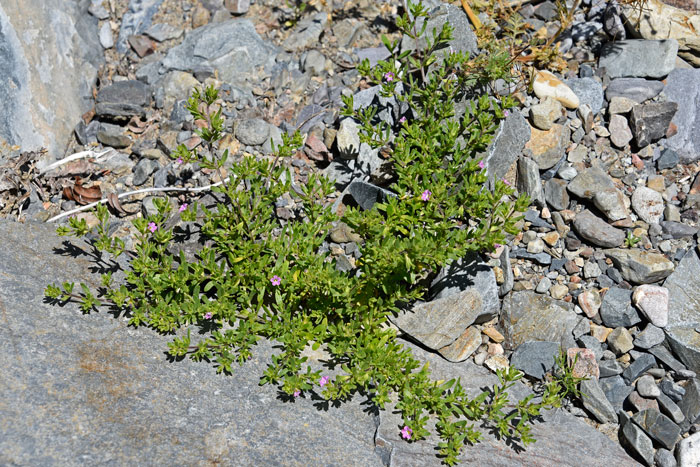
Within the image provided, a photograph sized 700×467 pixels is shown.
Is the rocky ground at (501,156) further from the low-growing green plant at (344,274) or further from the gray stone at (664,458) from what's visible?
the low-growing green plant at (344,274)

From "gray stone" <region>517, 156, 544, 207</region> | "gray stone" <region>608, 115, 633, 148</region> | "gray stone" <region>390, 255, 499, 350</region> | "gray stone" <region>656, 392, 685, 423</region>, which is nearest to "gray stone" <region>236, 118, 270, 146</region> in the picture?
"gray stone" <region>390, 255, 499, 350</region>

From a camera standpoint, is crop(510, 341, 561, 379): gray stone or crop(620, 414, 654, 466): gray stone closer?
crop(620, 414, 654, 466): gray stone

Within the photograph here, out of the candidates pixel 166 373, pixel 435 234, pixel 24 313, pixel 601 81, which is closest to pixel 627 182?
pixel 601 81

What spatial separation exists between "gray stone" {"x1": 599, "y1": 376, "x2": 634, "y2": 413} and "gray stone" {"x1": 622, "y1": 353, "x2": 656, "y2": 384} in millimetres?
48

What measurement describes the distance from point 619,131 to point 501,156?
3.64ft

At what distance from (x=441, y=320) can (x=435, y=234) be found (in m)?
0.63

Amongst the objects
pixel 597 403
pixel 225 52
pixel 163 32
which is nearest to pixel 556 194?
pixel 597 403

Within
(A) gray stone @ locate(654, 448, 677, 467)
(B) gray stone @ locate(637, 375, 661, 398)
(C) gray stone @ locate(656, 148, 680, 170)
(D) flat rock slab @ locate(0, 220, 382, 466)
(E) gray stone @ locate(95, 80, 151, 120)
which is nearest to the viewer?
(D) flat rock slab @ locate(0, 220, 382, 466)

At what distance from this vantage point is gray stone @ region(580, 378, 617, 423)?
427cm

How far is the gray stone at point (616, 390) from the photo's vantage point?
4359mm

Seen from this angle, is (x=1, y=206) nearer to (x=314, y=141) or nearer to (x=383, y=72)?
(x=314, y=141)

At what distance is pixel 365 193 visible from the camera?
4.96 m

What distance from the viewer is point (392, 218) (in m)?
4.47

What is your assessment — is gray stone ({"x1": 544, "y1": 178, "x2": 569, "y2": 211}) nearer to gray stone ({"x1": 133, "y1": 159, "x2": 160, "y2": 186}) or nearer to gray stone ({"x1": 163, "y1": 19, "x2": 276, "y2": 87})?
gray stone ({"x1": 163, "y1": 19, "x2": 276, "y2": 87})
